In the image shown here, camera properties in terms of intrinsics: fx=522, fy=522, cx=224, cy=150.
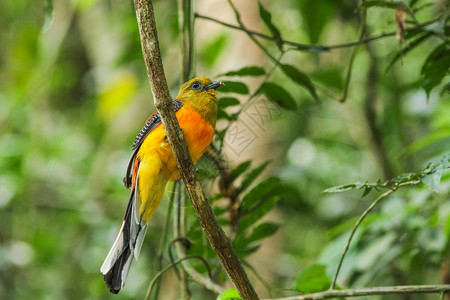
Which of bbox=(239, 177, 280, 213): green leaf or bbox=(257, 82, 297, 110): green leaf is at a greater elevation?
bbox=(257, 82, 297, 110): green leaf

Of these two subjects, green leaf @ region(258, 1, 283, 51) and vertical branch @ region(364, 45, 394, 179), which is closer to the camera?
green leaf @ region(258, 1, 283, 51)

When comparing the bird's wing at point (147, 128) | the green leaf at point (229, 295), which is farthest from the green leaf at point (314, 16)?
the green leaf at point (229, 295)

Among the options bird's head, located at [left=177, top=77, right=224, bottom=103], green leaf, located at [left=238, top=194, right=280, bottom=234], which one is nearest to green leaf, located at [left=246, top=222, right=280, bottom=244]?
green leaf, located at [left=238, top=194, right=280, bottom=234]

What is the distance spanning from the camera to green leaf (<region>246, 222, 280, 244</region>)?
273cm

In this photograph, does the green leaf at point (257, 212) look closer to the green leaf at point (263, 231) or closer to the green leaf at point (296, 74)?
the green leaf at point (263, 231)

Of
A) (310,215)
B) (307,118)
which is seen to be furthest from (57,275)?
(307,118)

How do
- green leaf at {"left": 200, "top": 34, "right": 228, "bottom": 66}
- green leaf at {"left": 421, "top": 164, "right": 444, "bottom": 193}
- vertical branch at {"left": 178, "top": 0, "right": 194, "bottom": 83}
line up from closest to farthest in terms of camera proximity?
green leaf at {"left": 421, "top": 164, "right": 444, "bottom": 193} → vertical branch at {"left": 178, "top": 0, "right": 194, "bottom": 83} → green leaf at {"left": 200, "top": 34, "right": 228, "bottom": 66}

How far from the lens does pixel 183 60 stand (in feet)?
9.84

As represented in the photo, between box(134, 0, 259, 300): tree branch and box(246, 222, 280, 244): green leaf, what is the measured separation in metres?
0.83

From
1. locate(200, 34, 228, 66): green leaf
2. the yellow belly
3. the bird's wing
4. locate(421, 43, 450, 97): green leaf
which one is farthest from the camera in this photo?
locate(200, 34, 228, 66): green leaf

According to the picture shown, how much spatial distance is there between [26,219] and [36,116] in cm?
132

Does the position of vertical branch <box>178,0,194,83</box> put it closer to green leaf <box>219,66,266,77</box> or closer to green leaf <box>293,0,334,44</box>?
green leaf <box>219,66,266,77</box>

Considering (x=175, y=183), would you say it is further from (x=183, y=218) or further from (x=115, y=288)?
(x=115, y=288)

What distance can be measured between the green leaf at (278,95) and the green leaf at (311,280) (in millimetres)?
878
